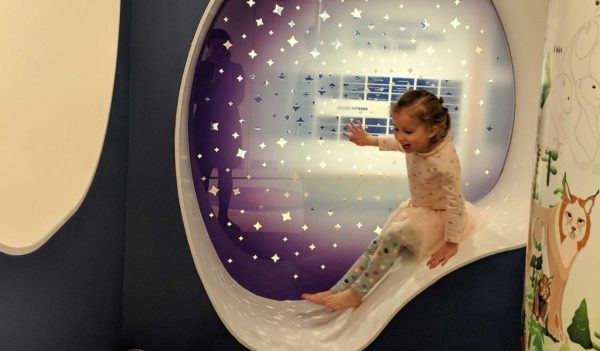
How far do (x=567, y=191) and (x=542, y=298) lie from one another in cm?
35

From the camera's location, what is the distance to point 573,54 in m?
1.69

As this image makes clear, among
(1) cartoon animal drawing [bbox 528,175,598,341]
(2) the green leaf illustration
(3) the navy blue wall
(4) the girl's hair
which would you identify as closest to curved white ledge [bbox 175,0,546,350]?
(3) the navy blue wall

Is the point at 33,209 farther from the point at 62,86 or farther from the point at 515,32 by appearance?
the point at 515,32

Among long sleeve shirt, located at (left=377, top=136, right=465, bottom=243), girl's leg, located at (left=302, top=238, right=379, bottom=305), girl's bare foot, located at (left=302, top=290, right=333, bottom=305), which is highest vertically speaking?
long sleeve shirt, located at (left=377, top=136, right=465, bottom=243)

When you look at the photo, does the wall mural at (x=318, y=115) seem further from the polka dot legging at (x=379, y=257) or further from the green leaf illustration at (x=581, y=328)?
the green leaf illustration at (x=581, y=328)

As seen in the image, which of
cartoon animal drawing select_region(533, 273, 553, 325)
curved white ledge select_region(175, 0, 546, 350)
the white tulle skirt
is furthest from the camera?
the white tulle skirt

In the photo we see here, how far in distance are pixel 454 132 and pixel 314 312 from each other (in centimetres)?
91

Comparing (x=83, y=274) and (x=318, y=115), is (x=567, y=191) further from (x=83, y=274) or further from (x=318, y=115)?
(x=83, y=274)

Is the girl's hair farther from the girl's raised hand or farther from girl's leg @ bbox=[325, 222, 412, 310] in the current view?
girl's leg @ bbox=[325, 222, 412, 310]

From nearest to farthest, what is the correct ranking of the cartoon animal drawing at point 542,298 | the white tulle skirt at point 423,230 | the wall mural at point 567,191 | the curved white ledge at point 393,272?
the wall mural at point 567,191 < the cartoon animal drawing at point 542,298 < the curved white ledge at point 393,272 < the white tulle skirt at point 423,230

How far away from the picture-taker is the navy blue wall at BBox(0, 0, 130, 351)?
1.60m

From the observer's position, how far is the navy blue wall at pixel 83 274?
5.24 ft

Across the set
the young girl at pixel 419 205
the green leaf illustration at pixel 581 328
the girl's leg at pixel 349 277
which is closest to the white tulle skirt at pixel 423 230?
the young girl at pixel 419 205

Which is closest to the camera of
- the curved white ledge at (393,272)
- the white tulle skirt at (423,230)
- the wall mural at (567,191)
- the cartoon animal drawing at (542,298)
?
the wall mural at (567,191)
